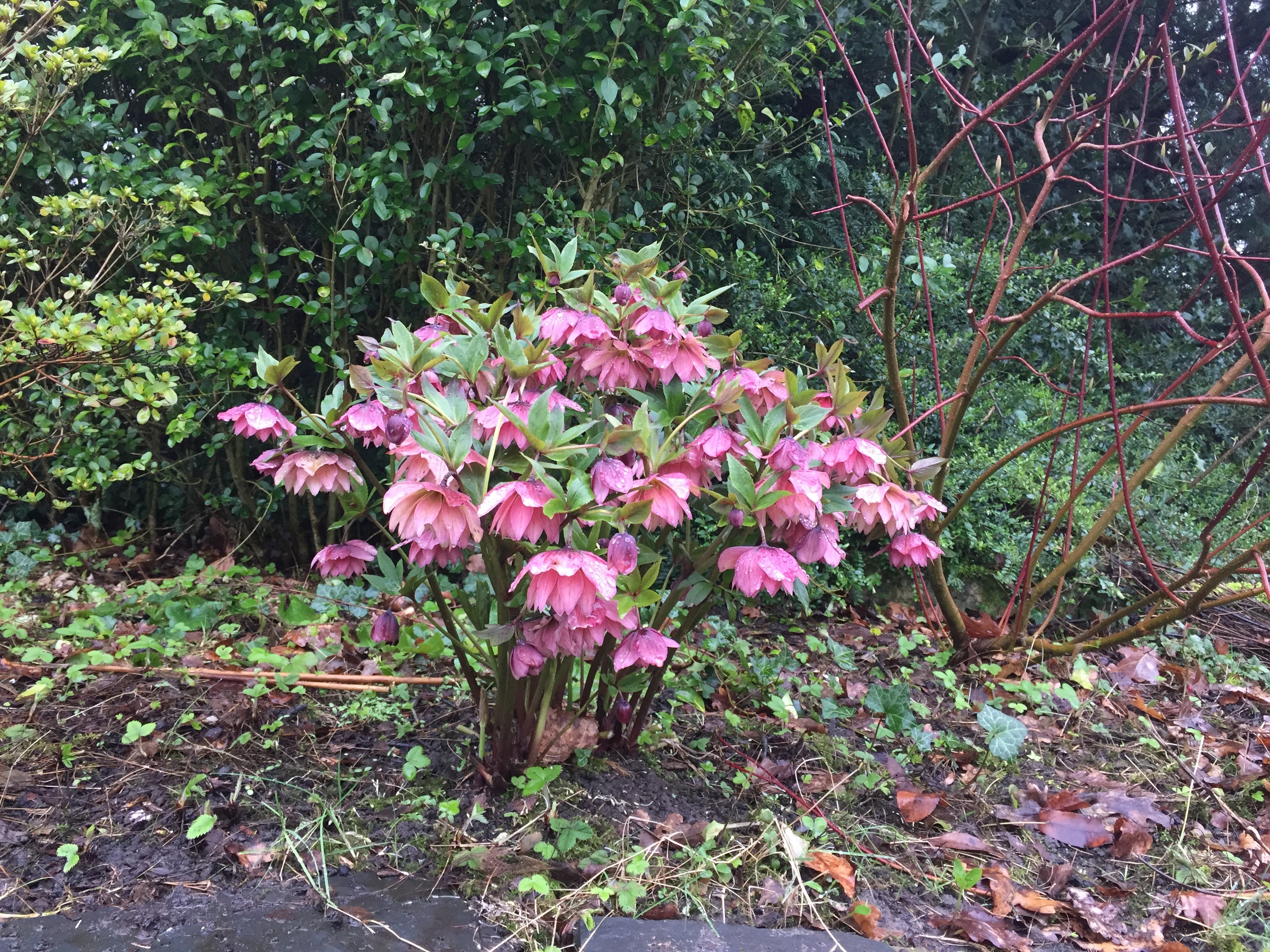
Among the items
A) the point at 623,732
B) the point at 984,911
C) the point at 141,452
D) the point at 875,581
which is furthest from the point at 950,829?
the point at 141,452

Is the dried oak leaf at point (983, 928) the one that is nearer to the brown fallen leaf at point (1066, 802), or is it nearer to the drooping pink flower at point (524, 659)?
the brown fallen leaf at point (1066, 802)

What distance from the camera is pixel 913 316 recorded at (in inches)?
143

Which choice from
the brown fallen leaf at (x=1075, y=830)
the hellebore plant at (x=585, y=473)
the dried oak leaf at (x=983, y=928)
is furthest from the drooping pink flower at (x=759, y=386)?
the brown fallen leaf at (x=1075, y=830)

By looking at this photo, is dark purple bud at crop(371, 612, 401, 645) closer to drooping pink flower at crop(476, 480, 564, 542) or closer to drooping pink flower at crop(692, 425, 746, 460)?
drooping pink flower at crop(476, 480, 564, 542)

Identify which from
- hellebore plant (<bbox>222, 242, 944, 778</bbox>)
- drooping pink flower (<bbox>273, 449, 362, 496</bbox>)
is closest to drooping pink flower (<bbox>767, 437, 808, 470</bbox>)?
hellebore plant (<bbox>222, 242, 944, 778</bbox>)

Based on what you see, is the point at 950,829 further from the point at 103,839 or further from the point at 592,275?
the point at 103,839

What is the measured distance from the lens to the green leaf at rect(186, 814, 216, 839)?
4.62ft

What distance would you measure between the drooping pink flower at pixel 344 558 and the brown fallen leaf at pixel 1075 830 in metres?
1.48

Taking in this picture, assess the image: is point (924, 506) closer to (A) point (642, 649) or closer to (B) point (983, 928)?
(A) point (642, 649)

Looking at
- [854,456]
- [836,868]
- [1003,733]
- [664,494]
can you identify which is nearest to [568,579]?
[664,494]

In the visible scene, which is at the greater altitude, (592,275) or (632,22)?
(632,22)

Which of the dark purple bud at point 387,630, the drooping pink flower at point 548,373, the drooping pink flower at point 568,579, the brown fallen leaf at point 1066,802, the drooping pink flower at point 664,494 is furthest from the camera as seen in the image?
the brown fallen leaf at point 1066,802

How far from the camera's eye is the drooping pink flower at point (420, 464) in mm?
1096

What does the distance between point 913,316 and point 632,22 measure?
1.83 m
